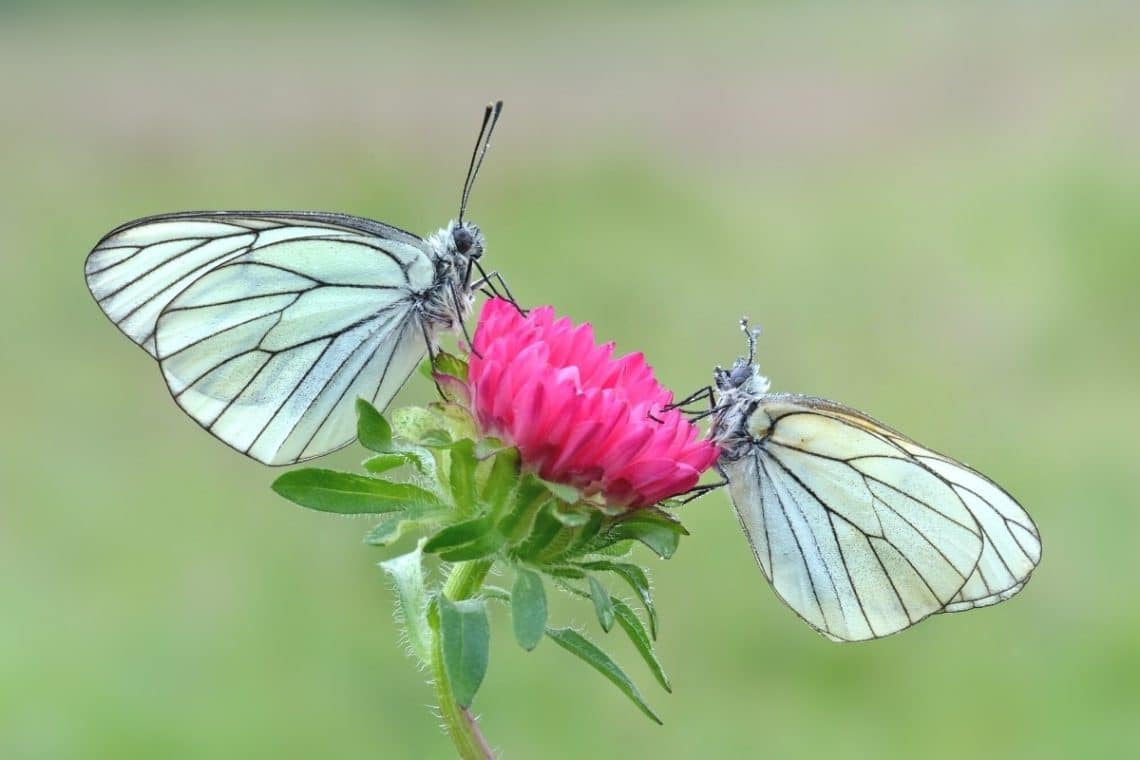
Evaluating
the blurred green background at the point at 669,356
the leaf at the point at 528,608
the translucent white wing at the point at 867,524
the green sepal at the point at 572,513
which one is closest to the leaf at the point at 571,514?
the green sepal at the point at 572,513

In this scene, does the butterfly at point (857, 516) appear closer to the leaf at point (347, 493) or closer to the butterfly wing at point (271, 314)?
the butterfly wing at point (271, 314)

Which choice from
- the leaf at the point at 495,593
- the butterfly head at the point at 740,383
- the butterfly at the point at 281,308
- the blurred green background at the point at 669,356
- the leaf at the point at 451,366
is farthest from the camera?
the blurred green background at the point at 669,356

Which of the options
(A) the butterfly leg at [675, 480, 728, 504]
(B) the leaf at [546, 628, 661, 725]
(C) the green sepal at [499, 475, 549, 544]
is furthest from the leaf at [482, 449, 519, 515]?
(A) the butterfly leg at [675, 480, 728, 504]

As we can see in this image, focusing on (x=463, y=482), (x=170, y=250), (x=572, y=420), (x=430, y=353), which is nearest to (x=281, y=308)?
(x=170, y=250)

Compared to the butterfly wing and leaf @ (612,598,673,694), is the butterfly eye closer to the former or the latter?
the butterfly wing

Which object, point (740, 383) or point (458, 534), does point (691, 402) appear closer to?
point (740, 383)
